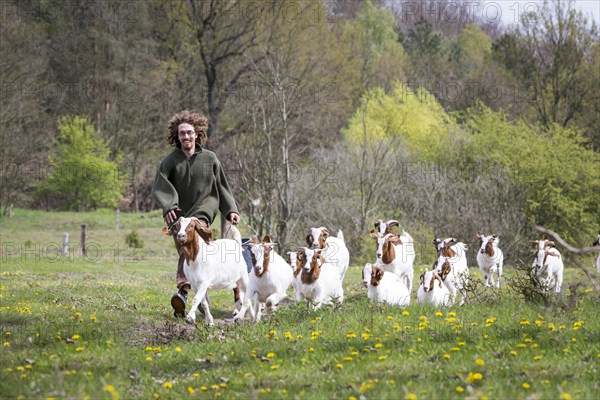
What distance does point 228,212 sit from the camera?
1104cm

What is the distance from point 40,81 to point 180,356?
43984 mm

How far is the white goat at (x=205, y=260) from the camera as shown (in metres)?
9.92

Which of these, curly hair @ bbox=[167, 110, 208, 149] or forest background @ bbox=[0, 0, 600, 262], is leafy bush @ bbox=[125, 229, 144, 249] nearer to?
forest background @ bbox=[0, 0, 600, 262]

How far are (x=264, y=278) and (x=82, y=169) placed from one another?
39183mm

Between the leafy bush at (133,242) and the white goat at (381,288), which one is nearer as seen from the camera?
the white goat at (381,288)

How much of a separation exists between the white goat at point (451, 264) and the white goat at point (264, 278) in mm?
2860

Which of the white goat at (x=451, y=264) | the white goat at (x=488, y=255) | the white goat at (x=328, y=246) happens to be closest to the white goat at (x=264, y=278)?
the white goat at (x=451, y=264)

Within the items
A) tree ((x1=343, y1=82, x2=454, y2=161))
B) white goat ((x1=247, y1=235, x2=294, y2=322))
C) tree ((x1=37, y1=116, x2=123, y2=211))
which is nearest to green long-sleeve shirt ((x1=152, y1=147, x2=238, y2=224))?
white goat ((x1=247, y1=235, x2=294, y2=322))

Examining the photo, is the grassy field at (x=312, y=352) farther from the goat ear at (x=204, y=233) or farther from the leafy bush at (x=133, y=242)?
the leafy bush at (x=133, y=242)

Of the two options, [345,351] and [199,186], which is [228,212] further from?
[345,351]

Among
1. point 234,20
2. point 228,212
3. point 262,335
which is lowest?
point 262,335

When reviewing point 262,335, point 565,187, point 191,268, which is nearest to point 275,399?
point 262,335

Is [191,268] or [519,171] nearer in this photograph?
[191,268]

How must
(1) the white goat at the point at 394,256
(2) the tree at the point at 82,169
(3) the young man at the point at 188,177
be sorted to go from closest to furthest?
(3) the young man at the point at 188,177
(1) the white goat at the point at 394,256
(2) the tree at the point at 82,169
